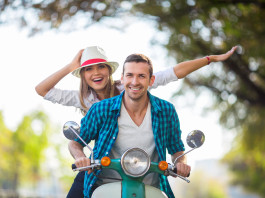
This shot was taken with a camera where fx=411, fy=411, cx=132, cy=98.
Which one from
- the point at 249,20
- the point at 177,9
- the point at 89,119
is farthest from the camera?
the point at 249,20

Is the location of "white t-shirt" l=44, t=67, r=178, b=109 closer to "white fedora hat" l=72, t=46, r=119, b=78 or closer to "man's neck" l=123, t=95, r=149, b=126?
"white fedora hat" l=72, t=46, r=119, b=78

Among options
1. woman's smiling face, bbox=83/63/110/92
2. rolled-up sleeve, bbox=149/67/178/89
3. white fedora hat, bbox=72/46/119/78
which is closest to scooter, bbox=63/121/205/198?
rolled-up sleeve, bbox=149/67/178/89

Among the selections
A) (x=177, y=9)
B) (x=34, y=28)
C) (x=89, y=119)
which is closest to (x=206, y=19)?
(x=177, y=9)

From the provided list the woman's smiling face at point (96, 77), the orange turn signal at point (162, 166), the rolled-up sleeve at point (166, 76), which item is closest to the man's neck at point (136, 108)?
the orange turn signal at point (162, 166)

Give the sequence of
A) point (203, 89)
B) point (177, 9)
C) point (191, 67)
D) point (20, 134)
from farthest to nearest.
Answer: point (20, 134) < point (203, 89) < point (177, 9) < point (191, 67)

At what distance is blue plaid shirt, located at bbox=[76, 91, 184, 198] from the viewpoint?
9.55ft

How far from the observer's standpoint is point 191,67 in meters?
3.97

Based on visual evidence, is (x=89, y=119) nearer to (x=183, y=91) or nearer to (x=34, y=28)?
(x=34, y=28)

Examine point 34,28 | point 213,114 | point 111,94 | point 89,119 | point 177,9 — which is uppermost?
point 177,9

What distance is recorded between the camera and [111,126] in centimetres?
293

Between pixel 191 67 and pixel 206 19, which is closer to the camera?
pixel 191 67

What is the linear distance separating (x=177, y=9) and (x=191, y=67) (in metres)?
7.63

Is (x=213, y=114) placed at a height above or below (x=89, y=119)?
above

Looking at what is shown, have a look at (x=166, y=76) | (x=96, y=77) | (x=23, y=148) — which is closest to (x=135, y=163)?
Result: (x=166, y=76)
